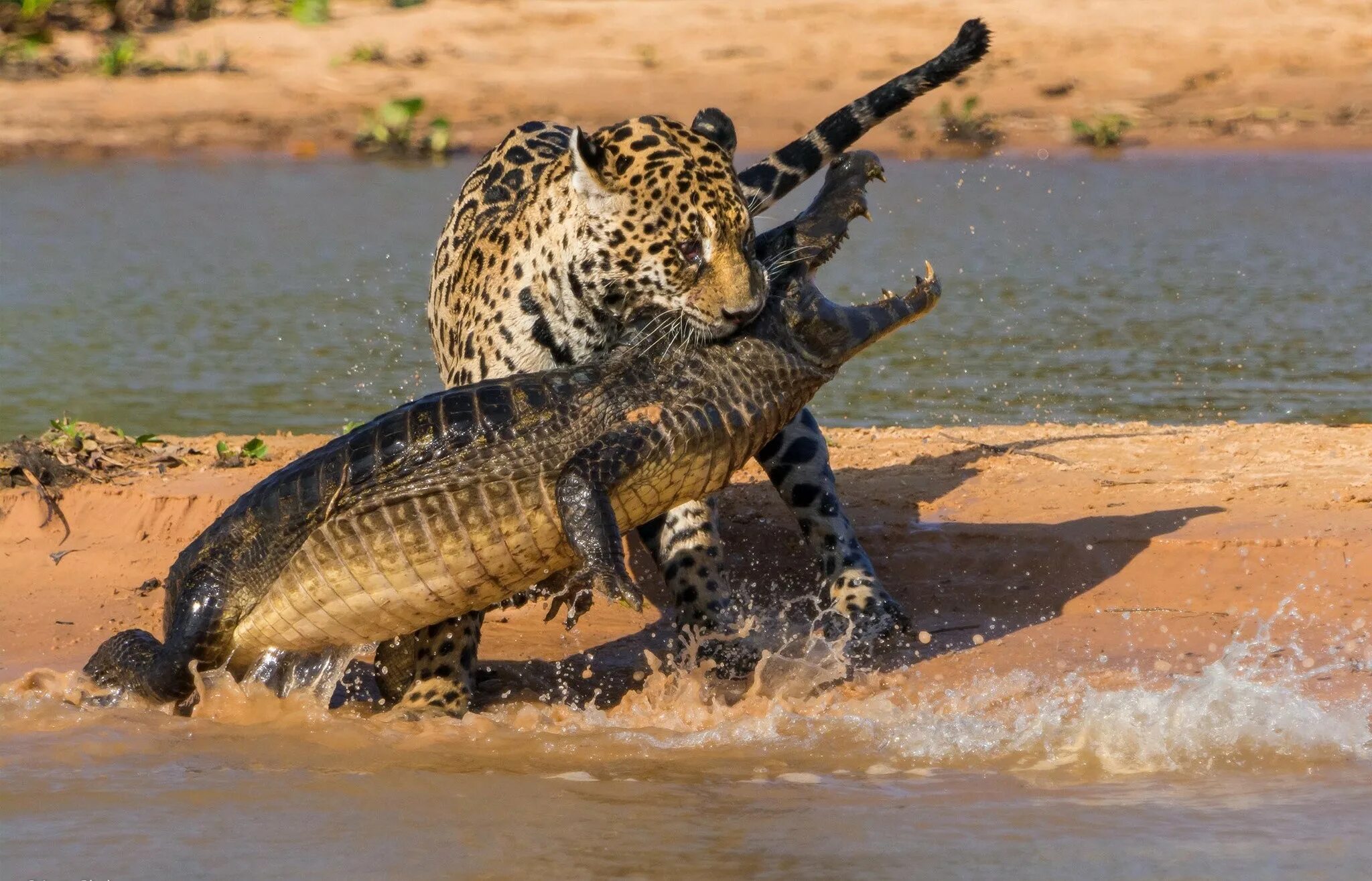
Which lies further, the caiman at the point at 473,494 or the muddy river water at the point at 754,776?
the caiman at the point at 473,494

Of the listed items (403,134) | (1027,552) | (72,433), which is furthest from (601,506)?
(403,134)

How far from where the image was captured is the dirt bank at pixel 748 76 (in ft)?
67.2

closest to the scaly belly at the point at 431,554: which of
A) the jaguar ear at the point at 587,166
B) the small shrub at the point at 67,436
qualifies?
the jaguar ear at the point at 587,166

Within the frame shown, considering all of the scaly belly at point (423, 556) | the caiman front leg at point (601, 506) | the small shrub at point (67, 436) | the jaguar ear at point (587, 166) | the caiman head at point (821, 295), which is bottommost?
the small shrub at point (67, 436)

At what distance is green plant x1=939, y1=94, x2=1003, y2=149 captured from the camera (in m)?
19.9

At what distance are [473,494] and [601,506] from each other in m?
0.41

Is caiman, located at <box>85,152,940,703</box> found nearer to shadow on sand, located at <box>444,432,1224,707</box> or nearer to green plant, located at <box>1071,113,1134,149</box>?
shadow on sand, located at <box>444,432,1224,707</box>

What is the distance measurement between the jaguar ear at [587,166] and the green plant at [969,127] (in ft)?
47.3

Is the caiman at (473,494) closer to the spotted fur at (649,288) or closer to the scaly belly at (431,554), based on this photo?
the scaly belly at (431,554)

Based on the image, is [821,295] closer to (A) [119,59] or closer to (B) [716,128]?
(B) [716,128]

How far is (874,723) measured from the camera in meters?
5.38

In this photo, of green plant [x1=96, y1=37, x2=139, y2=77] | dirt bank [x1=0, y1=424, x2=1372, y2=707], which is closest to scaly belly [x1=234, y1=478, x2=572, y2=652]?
dirt bank [x1=0, y1=424, x2=1372, y2=707]

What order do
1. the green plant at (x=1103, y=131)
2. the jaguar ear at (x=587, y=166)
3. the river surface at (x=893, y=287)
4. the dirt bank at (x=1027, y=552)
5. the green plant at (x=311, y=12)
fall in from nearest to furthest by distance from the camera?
the jaguar ear at (x=587, y=166), the dirt bank at (x=1027, y=552), the river surface at (x=893, y=287), the green plant at (x=1103, y=131), the green plant at (x=311, y=12)

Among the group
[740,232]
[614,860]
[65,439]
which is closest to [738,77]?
[65,439]
